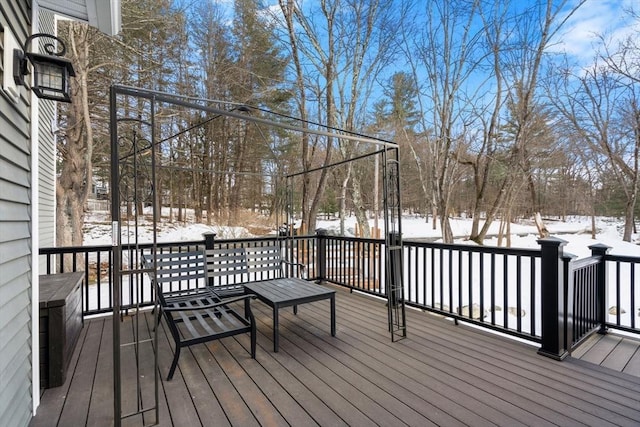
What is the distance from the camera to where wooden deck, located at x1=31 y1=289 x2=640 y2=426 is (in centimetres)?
188

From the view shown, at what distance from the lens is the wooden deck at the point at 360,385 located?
1885 millimetres

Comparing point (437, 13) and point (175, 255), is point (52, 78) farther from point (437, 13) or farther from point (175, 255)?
point (437, 13)

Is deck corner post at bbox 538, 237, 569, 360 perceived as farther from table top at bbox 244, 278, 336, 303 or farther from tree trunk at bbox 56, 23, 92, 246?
tree trunk at bbox 56, 23, 92, 246

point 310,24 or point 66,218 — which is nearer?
point 66,218

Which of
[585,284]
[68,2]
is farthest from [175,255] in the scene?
[585,284]

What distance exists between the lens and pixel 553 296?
8.46ft

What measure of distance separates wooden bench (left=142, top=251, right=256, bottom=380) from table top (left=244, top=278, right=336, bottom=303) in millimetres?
179

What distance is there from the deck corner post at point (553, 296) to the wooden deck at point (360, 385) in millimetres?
127

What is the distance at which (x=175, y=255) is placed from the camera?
3.64 m

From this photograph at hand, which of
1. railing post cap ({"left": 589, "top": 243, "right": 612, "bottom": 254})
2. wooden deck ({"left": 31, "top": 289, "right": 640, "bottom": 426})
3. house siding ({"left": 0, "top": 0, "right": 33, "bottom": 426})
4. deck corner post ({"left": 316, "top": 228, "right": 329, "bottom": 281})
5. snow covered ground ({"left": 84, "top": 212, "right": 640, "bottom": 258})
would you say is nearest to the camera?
house siding ({"left": 0, "top": 0, "right": 33, "bottom": 426})

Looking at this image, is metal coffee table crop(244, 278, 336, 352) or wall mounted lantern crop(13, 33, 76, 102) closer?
wall mounted lantern crop(13, 33, 76, 102)

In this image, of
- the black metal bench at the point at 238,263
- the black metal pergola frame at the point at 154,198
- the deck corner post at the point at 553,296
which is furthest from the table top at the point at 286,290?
the deck corner post at the point at 553,296

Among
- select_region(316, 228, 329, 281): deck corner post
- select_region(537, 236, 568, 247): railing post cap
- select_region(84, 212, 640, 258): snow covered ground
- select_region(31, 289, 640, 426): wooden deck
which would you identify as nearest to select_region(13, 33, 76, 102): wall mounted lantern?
select_region(31, 289, 640, 426): wooden deck

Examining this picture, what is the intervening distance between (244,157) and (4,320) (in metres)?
10.4
